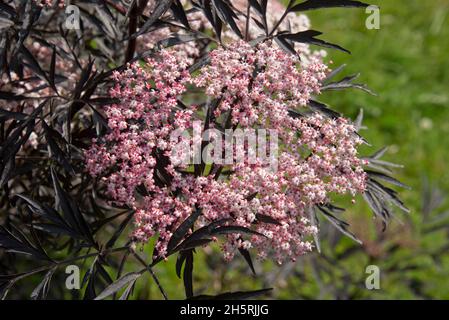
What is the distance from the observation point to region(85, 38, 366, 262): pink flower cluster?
5.38 ft

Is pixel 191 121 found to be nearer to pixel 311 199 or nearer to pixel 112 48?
pixel 311 199

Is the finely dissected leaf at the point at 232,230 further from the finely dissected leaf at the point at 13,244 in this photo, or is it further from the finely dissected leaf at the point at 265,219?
the finely dissected leaf at the point at 13,244

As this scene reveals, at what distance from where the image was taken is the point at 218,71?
66.6 inches

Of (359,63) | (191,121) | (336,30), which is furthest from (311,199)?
(336,30)

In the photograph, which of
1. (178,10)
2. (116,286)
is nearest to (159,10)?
(178,10)

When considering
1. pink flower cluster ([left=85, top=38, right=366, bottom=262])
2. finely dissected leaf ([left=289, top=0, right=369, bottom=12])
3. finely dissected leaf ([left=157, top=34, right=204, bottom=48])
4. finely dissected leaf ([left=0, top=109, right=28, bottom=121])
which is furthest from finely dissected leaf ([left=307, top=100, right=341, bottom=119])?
finely dissected leaf ([left=0, top=109, right=28, bottom=121])

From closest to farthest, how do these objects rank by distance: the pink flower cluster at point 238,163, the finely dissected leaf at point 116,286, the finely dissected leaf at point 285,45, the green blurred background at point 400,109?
1. the finely dissected leaf at point 116,286
2. the pink flower cluster at point 238,163
3. the finely dissected leaf at point 285,45
4. the green blurred background at point 400,109

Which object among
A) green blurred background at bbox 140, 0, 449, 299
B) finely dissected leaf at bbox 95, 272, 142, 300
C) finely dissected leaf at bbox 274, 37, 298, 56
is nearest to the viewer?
finely dissected leaf at bbox 95, 272, 142, 300

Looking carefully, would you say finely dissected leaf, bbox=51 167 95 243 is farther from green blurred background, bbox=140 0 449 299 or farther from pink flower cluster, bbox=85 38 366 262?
green blurred background, bbox=140 0 449 299

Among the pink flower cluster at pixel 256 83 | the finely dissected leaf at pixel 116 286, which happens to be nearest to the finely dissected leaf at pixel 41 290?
the finely dissected leaf at pixel 116 286

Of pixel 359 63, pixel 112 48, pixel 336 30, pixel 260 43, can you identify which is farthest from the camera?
pixel 336 30

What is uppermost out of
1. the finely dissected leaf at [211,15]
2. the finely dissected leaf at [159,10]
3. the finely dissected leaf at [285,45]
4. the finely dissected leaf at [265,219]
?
the finely dissected leaf at [211,15]

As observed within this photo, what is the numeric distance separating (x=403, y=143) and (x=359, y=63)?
0.69m

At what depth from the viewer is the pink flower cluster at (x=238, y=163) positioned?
164 cm
